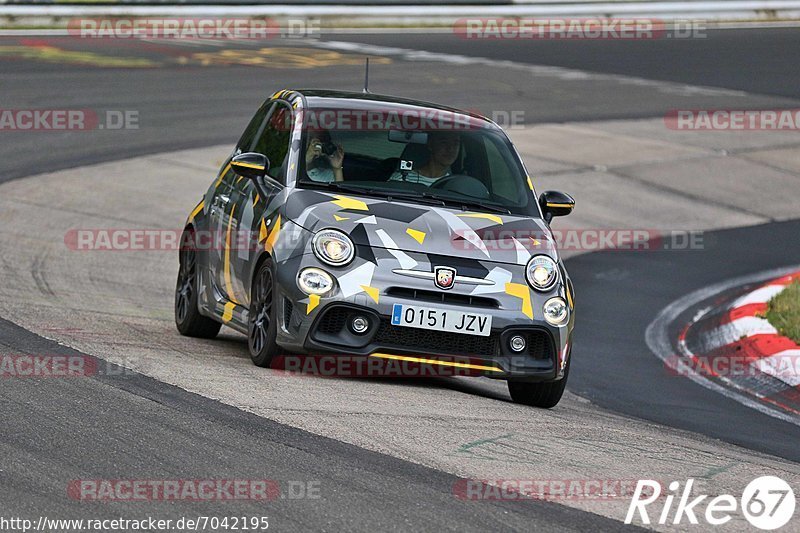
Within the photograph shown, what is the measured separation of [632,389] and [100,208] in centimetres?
686

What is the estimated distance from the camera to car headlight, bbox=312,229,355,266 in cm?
760

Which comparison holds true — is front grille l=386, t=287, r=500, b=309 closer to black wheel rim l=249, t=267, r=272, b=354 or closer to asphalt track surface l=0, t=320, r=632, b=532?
black wheel rim l=249, t=267, r=272, b=354

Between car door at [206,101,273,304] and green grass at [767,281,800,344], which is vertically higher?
car door at [206,101,273,304]

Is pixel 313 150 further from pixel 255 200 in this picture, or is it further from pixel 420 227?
pixel 420 227

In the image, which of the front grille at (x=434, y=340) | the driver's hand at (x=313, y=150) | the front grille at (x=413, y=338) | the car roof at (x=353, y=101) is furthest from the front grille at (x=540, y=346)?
the car roof at (x=353, y=101)

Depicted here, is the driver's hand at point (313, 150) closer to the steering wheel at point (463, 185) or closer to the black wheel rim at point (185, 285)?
the steering wheel at point (463, 185)

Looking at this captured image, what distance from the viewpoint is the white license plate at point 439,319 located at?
7551mm

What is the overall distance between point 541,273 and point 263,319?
157cm

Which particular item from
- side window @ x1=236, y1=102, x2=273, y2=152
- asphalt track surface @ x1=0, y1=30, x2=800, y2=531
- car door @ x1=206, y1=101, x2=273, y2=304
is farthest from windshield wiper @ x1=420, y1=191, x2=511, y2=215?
side window @ x1=236, y1=102, x2=273, y2=152

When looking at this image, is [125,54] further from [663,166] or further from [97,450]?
[97,450]

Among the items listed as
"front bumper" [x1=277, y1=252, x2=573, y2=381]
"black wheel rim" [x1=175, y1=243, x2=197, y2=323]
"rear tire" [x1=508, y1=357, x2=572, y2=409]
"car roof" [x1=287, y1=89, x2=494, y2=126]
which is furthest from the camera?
"black wheel rim" [x1=175, y1=243, x2=197, y2=323]

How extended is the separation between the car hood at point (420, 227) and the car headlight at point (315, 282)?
0.26 meters

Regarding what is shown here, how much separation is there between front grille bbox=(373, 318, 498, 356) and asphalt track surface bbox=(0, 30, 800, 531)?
51.1 inches

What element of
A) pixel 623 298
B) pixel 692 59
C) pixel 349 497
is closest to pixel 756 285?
pixel 623 298
